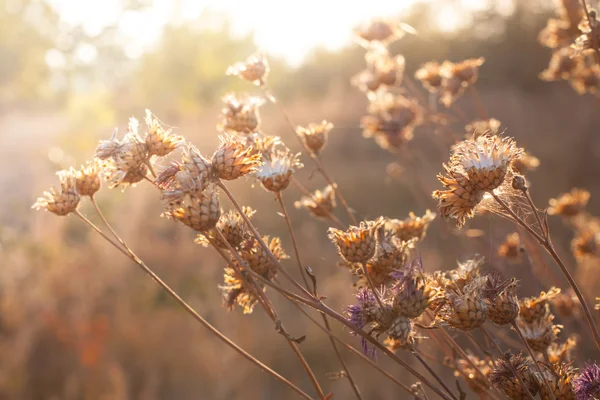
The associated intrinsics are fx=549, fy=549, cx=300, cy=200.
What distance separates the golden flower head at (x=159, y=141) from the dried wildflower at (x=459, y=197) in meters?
0.43

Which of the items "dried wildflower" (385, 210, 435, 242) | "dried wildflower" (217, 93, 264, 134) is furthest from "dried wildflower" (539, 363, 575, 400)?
"dried wildflower" (217, 93, 264, 134)

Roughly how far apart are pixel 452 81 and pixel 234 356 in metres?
1.84

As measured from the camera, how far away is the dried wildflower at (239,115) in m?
1.22

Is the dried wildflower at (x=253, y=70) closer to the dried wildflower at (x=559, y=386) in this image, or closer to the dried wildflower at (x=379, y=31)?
the dried wildflower at (x=379, y=31)

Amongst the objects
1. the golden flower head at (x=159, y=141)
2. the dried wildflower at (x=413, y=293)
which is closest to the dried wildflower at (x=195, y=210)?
the golden flower head at (x=159, y=141)

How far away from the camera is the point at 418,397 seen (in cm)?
82

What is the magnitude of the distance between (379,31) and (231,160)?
4.37ft

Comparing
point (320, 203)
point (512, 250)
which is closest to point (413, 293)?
point (320, 203)

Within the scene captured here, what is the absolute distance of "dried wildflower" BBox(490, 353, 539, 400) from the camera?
2.34 feet

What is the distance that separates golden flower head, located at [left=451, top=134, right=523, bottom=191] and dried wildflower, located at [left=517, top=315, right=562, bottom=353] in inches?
10.1

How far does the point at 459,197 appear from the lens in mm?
747

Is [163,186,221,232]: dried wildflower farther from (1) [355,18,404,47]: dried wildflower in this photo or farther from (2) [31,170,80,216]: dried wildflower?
(1) [355,18,404,47]: dried wildflower

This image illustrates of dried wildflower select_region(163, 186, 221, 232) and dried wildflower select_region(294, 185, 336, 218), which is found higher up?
dried wildflower select_region(294, 185, 336, 218)

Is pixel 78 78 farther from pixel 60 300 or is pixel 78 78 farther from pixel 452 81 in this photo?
pixel 452 81
